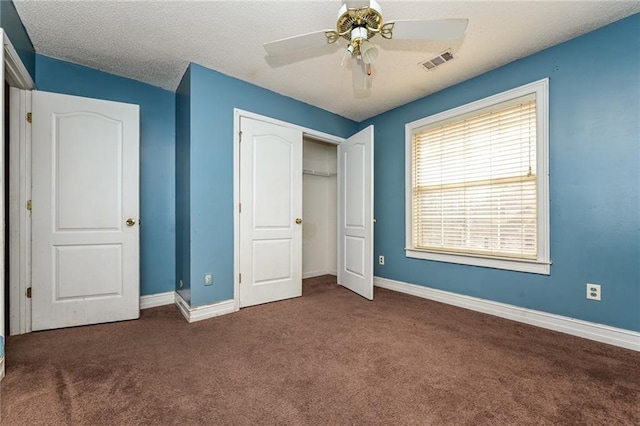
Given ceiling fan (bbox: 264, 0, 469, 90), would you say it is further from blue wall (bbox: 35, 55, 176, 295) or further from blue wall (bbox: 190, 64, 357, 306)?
blue wall (bbox: 35, 55, 176, 295)

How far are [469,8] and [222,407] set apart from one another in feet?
9.51

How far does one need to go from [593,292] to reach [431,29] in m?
2.30

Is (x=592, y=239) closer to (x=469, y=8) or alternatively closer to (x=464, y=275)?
(x=464, y=275)

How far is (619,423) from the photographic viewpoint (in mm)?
1262

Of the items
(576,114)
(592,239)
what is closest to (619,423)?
(592,239)

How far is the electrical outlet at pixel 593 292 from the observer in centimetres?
211

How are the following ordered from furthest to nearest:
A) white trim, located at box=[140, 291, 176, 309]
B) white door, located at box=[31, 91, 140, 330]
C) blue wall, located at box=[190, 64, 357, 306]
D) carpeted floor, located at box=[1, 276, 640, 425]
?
white trim, located at box=[140, 291, 176, 309] → blue wall, located at box=[190, 64, 357, 306] → white door, located at box=[31, 91, 140, 330] → carpeted floor, located at box=[1, 276, 640, 425]

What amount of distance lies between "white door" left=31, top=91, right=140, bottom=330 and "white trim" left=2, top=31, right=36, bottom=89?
11 cm

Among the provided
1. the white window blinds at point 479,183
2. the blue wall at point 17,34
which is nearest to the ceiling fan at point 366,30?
the white window blinds at point 479,183

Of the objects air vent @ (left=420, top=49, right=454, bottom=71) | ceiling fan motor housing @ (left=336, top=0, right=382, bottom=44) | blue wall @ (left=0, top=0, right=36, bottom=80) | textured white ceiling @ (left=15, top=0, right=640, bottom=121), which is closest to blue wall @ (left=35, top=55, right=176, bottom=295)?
textured white ceiling @ (left=15, top=0, right=640, bottom=121)

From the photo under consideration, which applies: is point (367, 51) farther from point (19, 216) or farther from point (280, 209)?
point (19, 216)

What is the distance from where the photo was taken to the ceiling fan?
154 centimetres

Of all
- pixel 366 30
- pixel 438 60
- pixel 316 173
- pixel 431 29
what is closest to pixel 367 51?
pixel 366 30

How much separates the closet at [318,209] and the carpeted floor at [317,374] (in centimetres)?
205
